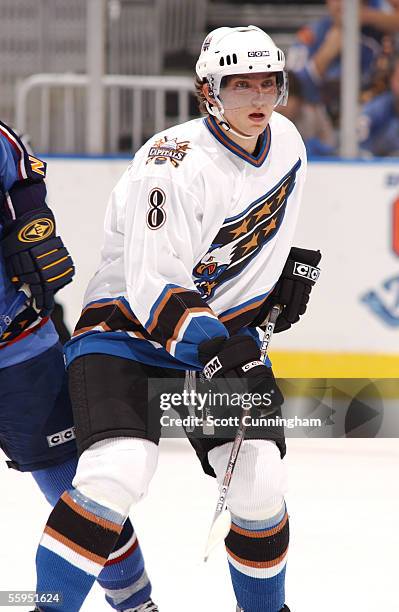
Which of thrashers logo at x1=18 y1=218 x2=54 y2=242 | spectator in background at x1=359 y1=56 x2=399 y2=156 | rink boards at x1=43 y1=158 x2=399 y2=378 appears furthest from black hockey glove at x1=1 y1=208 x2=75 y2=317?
spectator in background at x1=359 y1=56 x2=399 y2=156

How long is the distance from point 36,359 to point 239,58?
68cm

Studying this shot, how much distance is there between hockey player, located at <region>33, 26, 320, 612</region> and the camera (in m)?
2.03

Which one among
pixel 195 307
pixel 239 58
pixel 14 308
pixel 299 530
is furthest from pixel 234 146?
pixel 299 530

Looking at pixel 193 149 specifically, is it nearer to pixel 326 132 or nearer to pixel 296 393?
pixel 296 393

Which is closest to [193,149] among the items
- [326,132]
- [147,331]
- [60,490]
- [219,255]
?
[219,255]

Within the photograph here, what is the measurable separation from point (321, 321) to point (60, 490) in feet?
7.44

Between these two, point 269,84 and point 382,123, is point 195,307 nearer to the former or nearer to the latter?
point 269,84

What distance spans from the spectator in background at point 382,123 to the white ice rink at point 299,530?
1.56 meters

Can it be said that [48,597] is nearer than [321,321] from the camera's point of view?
Yes

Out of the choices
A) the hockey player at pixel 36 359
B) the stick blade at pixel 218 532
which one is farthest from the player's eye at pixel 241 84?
the stick blade at pixel 218 532

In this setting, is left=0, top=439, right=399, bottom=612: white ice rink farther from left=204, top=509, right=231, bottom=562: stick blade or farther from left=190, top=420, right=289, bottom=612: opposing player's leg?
left=204, top=509, right=231, bottom=562: stick blade

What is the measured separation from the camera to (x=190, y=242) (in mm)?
2113

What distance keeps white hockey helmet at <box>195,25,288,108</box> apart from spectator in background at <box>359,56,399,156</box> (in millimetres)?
2975

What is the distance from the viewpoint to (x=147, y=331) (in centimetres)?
215
